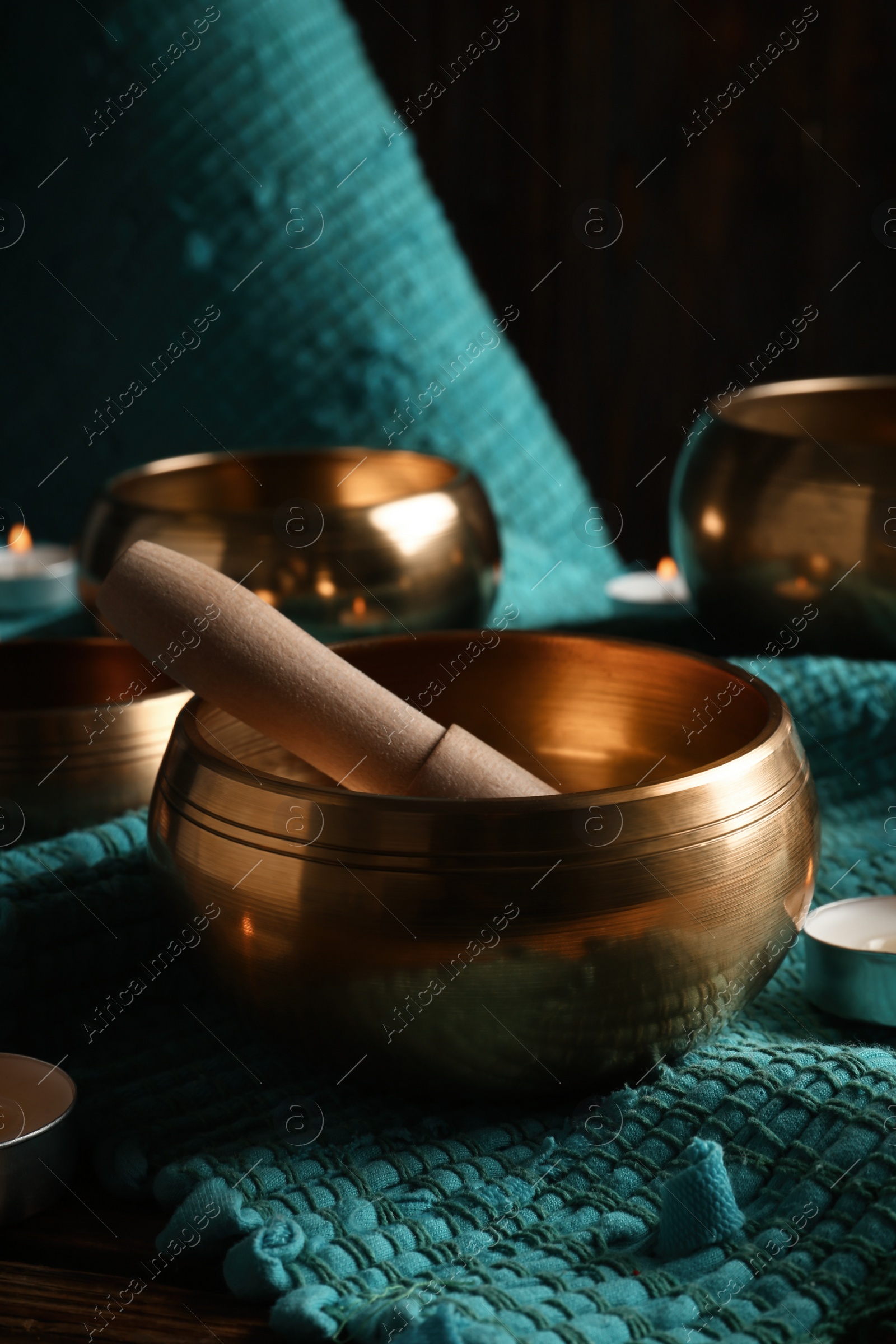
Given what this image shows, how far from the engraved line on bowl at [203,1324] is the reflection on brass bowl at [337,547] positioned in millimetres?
399

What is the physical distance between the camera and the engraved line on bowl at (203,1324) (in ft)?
1.42

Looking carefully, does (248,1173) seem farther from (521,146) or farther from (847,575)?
(521,146)

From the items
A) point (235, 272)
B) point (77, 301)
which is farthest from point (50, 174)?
point (235, 272)

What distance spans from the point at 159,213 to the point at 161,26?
172 millimetres

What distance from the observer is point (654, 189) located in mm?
1862

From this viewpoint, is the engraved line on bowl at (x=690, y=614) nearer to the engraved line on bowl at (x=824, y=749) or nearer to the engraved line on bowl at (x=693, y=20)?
the engraved line on bowl at (x=824, y=749)

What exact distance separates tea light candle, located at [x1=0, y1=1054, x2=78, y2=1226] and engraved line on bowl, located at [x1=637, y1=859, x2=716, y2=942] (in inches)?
8.4

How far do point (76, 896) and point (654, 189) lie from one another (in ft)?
4.94

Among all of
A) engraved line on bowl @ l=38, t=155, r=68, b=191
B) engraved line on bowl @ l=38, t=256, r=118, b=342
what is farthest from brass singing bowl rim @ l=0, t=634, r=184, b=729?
engraved line on bowl @ l=38, t=155, r=68, b=191

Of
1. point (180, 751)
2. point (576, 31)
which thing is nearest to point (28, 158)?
point (576, 31)

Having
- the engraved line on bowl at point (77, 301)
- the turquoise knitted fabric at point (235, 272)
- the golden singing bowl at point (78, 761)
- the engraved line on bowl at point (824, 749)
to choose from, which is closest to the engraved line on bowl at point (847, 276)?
the turquoise knitted fabric at point (235, 272)

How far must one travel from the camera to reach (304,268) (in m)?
1.36

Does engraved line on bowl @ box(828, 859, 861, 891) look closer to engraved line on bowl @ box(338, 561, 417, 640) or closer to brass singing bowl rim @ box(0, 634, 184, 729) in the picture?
engraved line on bowl @ box(338, 561, 417, 640)

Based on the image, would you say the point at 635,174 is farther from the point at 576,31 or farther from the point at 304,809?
the point at 304,809
